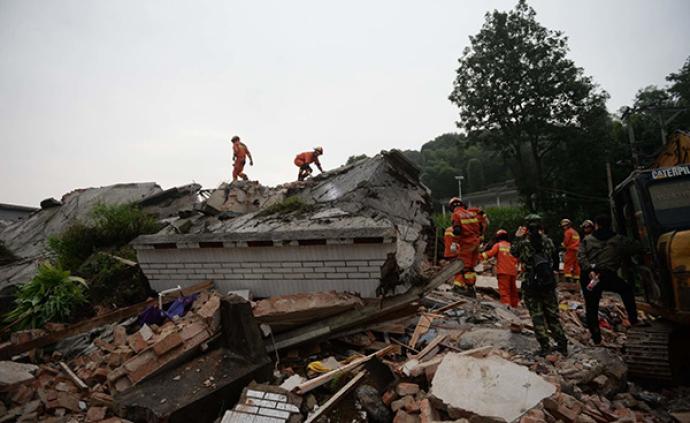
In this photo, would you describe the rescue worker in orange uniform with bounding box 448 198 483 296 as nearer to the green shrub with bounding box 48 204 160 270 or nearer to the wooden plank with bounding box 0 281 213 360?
the wooden plank with bounding box 0 281 213 360

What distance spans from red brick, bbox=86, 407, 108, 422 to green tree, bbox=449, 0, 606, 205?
21991mm

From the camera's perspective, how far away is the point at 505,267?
6.19 m

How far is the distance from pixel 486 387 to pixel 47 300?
605 centimetres

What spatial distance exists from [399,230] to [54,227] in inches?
419

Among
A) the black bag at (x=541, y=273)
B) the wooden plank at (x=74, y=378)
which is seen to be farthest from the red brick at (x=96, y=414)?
the black bag at (x=541, y=273)

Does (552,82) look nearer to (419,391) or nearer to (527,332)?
(527,332)

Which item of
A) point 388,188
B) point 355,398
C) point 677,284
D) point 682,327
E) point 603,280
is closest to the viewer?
point 355,398

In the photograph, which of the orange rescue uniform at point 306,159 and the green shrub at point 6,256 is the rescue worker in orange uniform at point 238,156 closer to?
the orange rescue uniform at point 306,159

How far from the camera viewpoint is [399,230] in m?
5.34

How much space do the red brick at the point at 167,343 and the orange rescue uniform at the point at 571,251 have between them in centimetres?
799

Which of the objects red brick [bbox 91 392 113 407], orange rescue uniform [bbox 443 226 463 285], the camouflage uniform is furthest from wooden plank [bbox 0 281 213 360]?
the camouflage uniform

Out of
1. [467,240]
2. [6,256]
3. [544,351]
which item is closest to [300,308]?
[544,351]

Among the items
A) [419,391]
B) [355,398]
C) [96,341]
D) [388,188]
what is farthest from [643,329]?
[96,341]

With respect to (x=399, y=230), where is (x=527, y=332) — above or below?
below
